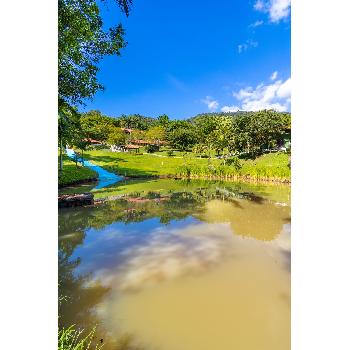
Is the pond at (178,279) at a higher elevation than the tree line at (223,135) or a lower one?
lower

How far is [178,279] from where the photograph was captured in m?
4.20

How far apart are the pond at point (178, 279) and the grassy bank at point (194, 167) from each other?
8511 mm

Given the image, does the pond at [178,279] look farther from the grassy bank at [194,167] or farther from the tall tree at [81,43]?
the grassy bank at [194,167]

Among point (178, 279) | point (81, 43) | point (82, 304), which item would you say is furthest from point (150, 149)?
point (82, 304)

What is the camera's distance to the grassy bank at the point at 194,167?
17.0 metres

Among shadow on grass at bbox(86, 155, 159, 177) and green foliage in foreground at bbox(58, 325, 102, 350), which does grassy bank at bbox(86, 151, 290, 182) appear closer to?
shadow on grass at bbox(86, 155, 159, 177)

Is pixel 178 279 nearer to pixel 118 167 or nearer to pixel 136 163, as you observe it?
pixel 118 167

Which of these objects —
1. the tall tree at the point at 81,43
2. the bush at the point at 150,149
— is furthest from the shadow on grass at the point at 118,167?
the tall tree at the point at 81,43

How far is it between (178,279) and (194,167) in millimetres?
17071

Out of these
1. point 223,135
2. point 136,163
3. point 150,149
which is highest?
point 223,135

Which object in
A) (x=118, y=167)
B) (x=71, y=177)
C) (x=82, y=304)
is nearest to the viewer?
(x=82, y=304)

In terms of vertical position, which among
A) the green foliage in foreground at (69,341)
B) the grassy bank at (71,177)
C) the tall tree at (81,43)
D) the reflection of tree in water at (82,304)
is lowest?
the reflection of tree in water at (82,304)
